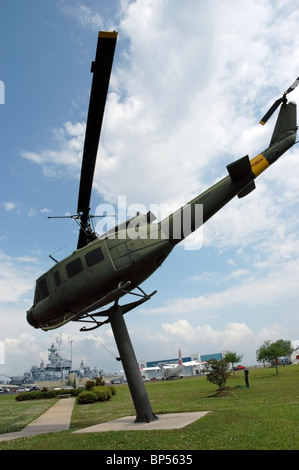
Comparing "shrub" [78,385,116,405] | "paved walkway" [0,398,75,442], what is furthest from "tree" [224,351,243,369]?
"paved walkway" [0,398,75,442]

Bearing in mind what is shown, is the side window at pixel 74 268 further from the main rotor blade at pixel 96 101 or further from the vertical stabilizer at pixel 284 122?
the vertical stabilizer at pixel 284 122

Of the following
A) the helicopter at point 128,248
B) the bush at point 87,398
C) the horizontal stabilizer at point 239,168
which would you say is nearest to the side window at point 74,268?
the helicopter at point 128,248

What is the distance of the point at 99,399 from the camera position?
32.0 m

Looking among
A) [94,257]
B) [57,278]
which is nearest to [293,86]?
[94,257]

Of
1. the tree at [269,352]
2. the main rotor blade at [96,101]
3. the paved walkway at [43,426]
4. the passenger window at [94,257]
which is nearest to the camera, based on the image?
the main rotor blade at [96,101]

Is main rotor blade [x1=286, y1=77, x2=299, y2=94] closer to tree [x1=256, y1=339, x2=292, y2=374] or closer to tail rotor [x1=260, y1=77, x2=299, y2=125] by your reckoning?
tail rotor [x1=260, y1=77, x2=299, y2=125]

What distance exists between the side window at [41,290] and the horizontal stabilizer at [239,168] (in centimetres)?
796

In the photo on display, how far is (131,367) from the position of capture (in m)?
13.1

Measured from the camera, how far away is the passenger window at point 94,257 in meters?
12.1

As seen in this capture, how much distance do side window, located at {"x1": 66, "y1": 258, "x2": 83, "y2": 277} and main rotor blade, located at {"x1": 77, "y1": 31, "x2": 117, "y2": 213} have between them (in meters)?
2.63

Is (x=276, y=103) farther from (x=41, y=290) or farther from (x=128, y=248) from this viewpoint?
(x=41, y=290)

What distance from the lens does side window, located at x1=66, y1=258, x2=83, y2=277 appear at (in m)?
12.2

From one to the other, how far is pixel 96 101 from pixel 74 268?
5946 millimetres
